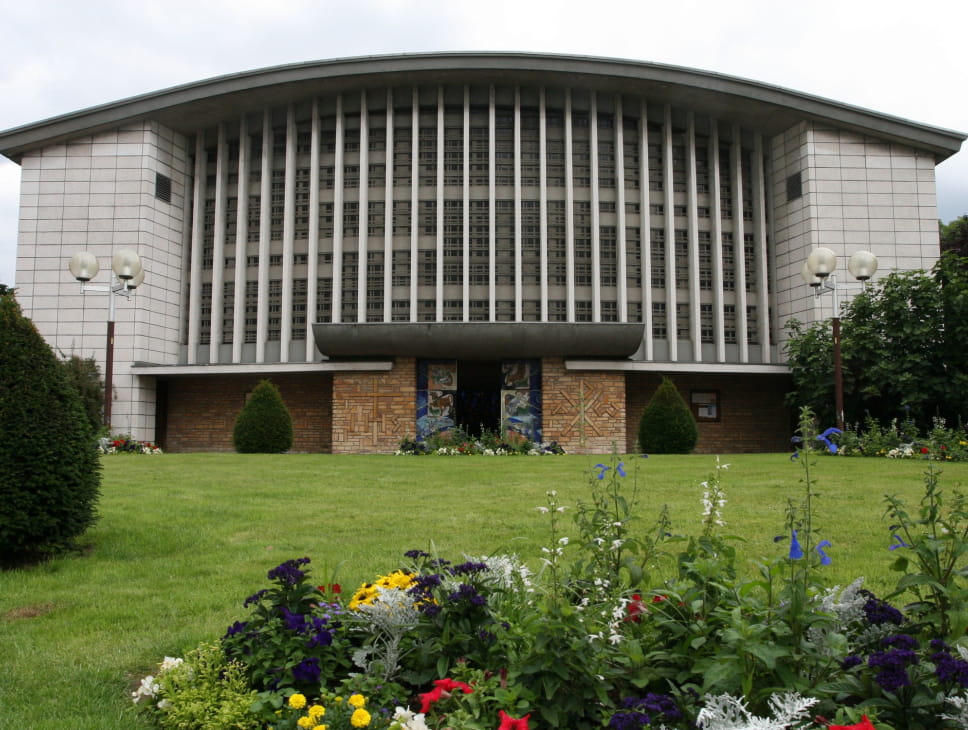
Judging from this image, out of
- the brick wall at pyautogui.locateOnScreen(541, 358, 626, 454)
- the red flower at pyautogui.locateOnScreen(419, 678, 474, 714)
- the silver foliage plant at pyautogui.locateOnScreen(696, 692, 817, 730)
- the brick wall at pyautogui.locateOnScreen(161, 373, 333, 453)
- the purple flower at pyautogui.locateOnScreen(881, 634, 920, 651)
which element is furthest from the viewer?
the brick wall at pyautogui.locateOnScreen(161, 373, 333, 453)

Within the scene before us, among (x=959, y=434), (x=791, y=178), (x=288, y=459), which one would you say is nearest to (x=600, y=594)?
(x=288, y=459)

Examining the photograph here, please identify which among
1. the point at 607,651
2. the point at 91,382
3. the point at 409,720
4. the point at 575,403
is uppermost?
the point at 91,382

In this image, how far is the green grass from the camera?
4.24 meters

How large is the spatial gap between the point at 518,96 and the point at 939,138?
16.3m

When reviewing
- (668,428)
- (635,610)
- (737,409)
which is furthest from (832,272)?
(635,610)

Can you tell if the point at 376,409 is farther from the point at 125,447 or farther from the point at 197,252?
the point at 197,252

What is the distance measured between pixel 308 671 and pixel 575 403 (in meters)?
19.6

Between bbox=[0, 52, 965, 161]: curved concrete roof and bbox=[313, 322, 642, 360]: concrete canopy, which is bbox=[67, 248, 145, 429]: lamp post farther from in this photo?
bbox=[0, 52, 965, 161]: curved concrete roof

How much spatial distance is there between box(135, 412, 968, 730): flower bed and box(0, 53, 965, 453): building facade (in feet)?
70.8

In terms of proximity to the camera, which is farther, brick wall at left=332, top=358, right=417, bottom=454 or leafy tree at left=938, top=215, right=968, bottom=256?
leafy tree at left=938, top=215, right=968, bottom=256

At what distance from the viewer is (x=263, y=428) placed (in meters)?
20.7

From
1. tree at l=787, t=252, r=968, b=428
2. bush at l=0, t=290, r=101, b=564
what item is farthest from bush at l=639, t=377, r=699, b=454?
bush at l=0, t=290, r=101, b=564

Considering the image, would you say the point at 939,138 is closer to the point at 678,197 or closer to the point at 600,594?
the point at 678,197

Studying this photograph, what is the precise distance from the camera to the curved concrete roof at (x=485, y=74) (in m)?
27.0
